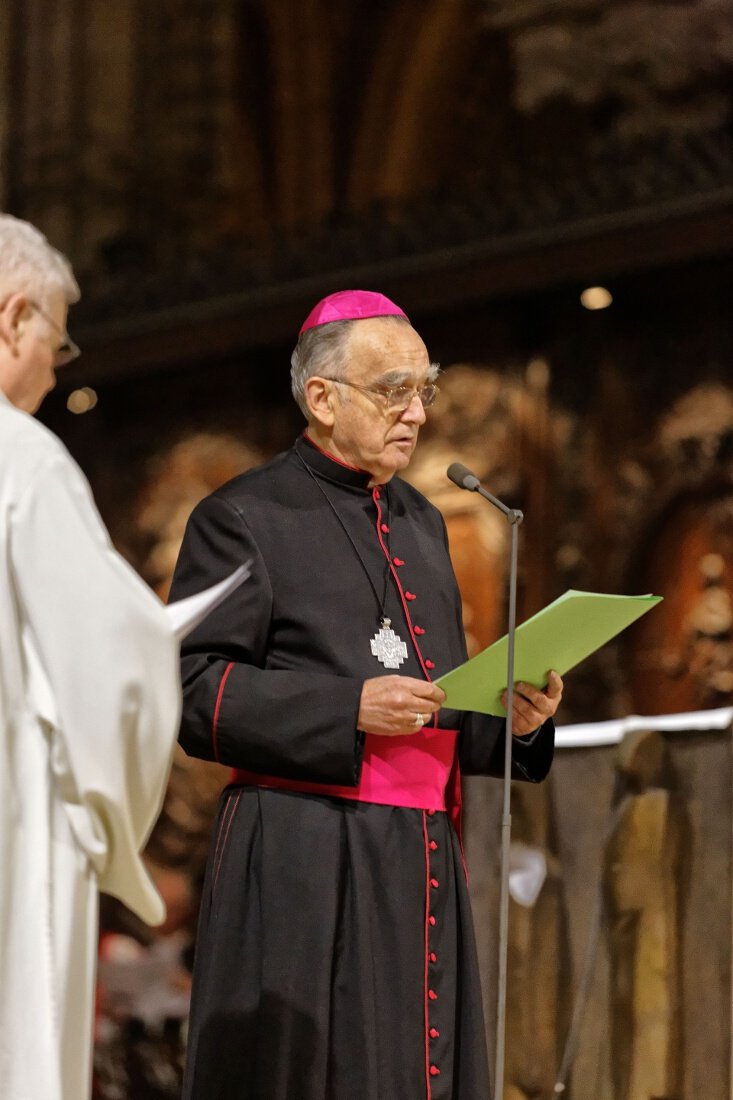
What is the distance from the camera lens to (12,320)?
2971 mm

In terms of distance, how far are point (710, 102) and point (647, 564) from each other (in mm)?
2666

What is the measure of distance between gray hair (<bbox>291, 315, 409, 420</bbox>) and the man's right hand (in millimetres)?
673

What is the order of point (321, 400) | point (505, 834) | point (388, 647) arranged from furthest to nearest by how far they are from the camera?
1. point (321, 400)
2. point (388, 647)
3. point (505, 834)

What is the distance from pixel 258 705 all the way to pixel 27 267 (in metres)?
0.91

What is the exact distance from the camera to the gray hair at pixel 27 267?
3.00 m

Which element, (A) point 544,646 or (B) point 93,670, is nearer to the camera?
(B) point 93,670

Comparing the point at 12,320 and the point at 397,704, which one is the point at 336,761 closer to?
the point at 397,704

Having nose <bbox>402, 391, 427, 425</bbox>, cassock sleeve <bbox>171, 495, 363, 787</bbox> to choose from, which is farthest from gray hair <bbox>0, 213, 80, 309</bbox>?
nose <bbox>402, 391, 427, 425</bbox>

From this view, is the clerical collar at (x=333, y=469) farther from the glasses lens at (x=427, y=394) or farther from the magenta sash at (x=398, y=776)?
the magenta sash at (x=398, y=776)

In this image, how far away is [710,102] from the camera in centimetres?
898

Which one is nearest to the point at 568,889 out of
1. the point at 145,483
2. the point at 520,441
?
the point at 520,441

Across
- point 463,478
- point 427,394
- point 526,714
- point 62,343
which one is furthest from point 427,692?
point 62,343

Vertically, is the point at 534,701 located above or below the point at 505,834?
above

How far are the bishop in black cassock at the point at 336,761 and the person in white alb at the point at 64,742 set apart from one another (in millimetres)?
597
